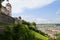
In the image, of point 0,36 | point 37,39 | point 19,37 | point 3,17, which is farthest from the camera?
point 3,17

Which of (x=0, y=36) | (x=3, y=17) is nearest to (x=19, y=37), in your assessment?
(x=0, y=36)

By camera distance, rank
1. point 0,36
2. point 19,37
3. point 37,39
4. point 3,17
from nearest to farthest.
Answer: point 0,36
point 19,37
point 37,39
point 3,17

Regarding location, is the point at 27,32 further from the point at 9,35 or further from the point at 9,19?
the point at 9,19

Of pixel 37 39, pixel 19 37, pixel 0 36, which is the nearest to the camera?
pixel 0 36

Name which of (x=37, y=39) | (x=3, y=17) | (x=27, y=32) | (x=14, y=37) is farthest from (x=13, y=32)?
(x=3, y=17)

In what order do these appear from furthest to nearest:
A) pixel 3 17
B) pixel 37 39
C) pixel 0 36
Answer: pixel 3 17 → pixel 37 39 → pixel 0 36

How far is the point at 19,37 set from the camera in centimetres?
3216

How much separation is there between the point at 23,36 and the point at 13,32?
5.11 ft

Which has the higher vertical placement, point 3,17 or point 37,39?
point 3,17

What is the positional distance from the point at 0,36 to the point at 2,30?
0.98 metres

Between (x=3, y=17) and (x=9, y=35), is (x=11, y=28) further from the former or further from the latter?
(x=3, y=17)

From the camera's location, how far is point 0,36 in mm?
30016

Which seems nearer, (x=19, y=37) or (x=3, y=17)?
(x=19, y=37)

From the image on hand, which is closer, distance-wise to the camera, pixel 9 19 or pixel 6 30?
pixel 6 30
